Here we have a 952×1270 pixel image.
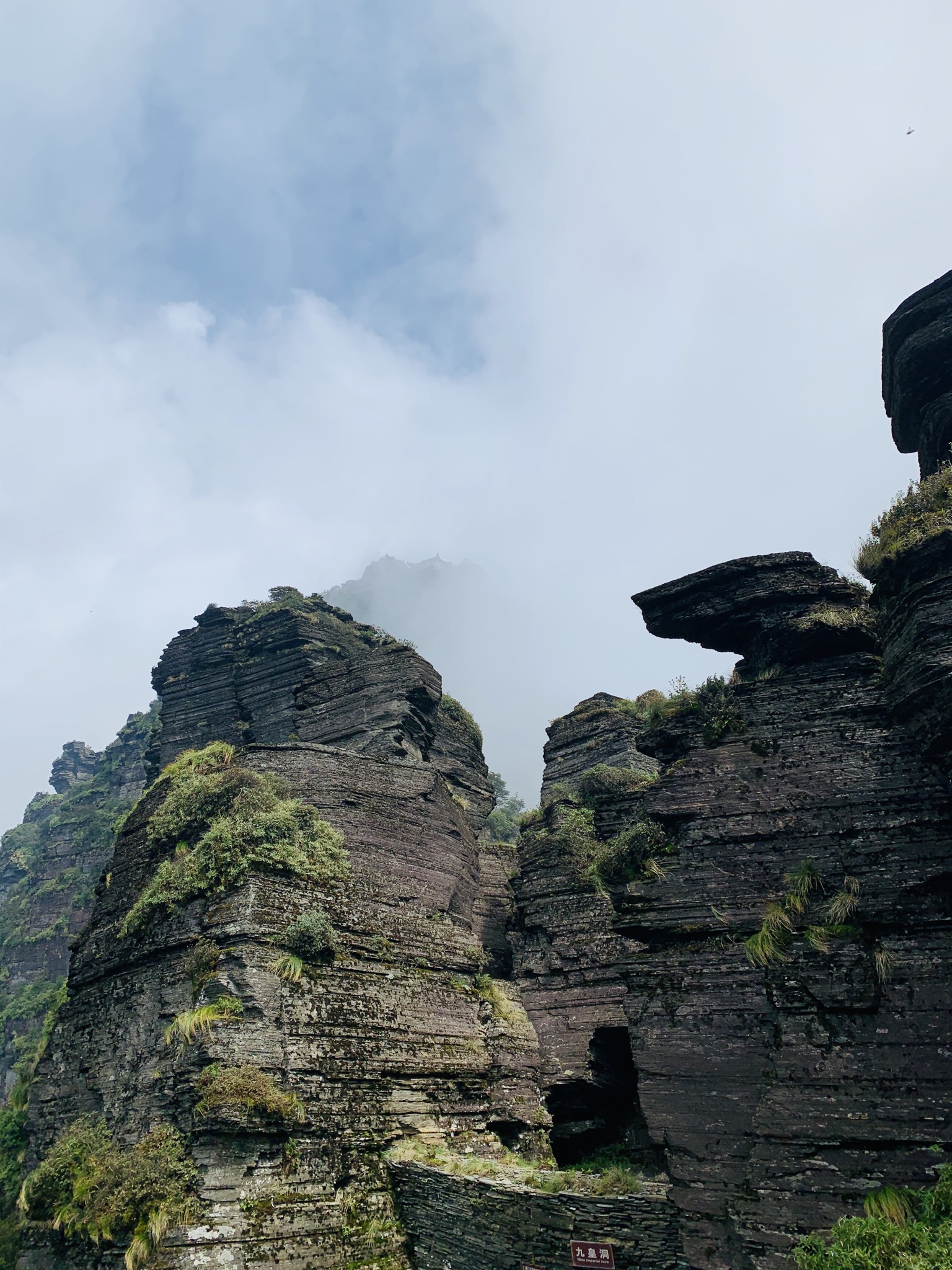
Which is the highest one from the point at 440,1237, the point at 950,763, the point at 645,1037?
the point at 950,763

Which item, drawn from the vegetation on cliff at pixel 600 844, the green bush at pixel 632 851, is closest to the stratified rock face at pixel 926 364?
the green bush at pixel 632 851

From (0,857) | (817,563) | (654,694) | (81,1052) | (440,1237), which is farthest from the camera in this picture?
(0,857)

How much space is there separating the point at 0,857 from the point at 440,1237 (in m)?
66.3

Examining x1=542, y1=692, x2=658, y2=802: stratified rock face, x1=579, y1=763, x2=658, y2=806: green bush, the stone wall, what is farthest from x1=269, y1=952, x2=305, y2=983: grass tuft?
x1=542, y1=692, x2=658, y2=802: stratified rock face

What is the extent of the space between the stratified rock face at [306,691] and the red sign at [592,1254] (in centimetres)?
1210

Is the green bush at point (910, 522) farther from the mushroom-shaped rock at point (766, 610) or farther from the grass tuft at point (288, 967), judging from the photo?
the grass tuft at point (288, 967)

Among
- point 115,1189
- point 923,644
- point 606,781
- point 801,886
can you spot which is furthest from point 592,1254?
point 606,781

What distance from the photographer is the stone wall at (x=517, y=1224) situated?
10258 millimetres

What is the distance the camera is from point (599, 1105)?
15984 millimetres

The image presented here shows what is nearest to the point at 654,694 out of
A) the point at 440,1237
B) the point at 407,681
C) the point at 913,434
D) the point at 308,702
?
the point at 407,681

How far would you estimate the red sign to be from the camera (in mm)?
10398

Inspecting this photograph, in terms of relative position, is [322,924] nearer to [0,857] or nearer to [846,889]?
[846,889]

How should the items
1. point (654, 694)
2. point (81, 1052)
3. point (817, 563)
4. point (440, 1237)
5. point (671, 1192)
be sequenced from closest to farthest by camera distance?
point (671, 1192)
point (440, 1237)
point (817, 563)
point (81, 1052)
point (654, 694)

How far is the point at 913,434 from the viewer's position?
51.4ft
